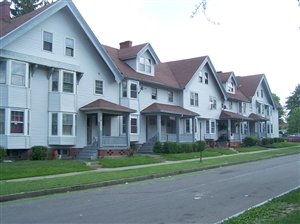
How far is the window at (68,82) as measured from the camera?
26109 mm

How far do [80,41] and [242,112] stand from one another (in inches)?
1173

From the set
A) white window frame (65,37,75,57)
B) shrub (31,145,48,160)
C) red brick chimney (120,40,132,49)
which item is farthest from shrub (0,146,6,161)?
red brick chimney (120,40,132,49)

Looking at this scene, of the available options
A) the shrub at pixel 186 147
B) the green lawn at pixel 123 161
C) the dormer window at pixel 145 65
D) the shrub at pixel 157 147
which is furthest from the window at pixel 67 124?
the shrub at pixel 186 147

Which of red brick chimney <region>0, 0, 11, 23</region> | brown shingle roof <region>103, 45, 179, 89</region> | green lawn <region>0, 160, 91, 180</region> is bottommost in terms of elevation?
green lawn <region>0, 160, 91, 180</region>

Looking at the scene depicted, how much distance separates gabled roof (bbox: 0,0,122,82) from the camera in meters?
22.4

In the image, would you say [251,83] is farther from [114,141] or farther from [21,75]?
[21,75]

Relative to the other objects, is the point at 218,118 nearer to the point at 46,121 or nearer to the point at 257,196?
the point at 46,121

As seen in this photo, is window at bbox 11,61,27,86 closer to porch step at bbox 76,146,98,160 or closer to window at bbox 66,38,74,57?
window at bbox 66,38,74,57

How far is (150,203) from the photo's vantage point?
440 inches

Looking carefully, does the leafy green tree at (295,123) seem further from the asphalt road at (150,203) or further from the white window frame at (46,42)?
the asphalt road at (150,203)

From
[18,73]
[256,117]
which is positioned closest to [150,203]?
[18,73]

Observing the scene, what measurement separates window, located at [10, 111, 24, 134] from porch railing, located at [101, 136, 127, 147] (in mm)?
5782

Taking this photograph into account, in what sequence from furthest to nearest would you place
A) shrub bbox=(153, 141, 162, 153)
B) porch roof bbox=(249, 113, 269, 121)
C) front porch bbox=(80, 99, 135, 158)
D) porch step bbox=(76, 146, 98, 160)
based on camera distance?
1. porch roof bbox=(249, 113, 269, 121)
2. shrub bbox=(153, 141, 162, 153)
3. front porch bbox=(80, 99, 135, 158)
4. porch step bbox=(76, 146, 98, 160)

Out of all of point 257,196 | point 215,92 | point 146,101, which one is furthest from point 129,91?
point 257,196
